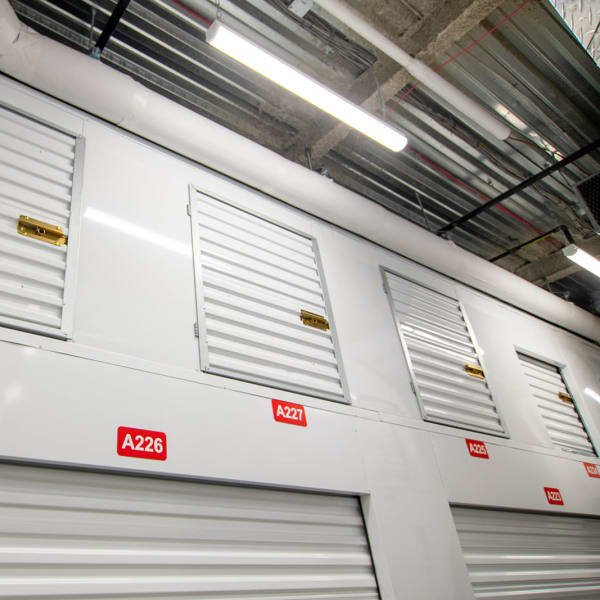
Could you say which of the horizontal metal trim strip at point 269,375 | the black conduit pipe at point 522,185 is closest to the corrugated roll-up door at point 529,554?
the horizontal metal trim strip at point 269,375

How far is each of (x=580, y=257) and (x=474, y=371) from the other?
1923 millimetres

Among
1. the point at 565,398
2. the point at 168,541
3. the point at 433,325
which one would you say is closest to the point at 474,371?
the point at 433,325

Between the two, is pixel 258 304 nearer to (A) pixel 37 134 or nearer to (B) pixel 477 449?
(A) pixel 37 134

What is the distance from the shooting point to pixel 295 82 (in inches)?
159

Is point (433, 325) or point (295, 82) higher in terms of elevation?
point (295, 82)

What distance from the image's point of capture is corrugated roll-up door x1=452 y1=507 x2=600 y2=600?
185 inches

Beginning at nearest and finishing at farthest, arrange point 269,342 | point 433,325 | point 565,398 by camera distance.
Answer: point 269,342 < point 433,325 < point 565,398

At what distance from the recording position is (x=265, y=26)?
4.91 m

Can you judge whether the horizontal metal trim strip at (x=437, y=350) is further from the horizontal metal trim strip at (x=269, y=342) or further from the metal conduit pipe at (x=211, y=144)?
the horizontal metal trim strip at (x=269, y=342)

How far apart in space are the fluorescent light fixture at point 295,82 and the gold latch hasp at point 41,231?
5.07 ft

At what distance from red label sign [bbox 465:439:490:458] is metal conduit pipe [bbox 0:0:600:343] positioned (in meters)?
2.02

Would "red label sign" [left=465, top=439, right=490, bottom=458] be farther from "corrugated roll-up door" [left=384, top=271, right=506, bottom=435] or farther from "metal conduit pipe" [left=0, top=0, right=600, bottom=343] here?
"metal conduit pipe" [left=0, top=0, right=600, bottom=343]

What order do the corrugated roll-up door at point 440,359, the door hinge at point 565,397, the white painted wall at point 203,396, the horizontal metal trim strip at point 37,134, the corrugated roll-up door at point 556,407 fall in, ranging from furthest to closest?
the door hinge at point 565,397
the corrugated roll-up door at point 556,407
the corrugated roll-up door at point 440,359
the horizontal metal trim strip at point 37,134
the white painted wall at point 203,396

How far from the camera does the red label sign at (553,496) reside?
5.68 metres
